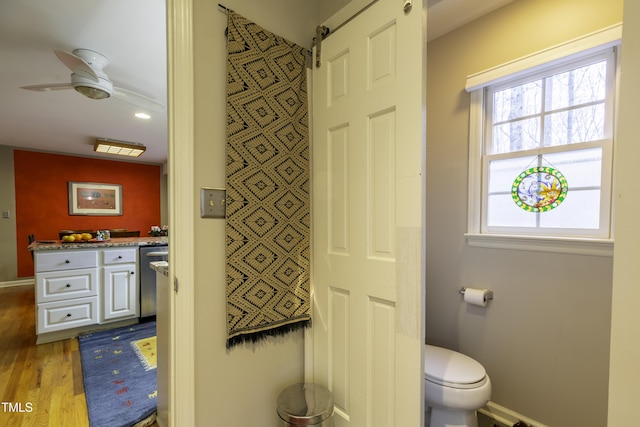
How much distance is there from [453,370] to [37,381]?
2.81m

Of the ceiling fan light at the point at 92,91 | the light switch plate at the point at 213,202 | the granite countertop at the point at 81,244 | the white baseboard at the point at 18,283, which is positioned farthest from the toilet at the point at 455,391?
the white baseboard at the point at 18,283

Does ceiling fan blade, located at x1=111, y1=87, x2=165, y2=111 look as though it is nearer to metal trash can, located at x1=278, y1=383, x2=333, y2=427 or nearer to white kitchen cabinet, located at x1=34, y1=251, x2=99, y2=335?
white kitchen cabinet, located at x1=34, y1=251, x2=99, y2=335

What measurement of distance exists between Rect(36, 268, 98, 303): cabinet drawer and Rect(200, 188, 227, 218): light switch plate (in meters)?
2.61

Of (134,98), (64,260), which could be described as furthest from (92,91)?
(64,260)

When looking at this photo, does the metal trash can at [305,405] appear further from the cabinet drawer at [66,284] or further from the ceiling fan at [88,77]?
the cabinet drawer at [66,284]

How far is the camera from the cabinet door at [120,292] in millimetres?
2949

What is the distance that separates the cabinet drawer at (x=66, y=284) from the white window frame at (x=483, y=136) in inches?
137

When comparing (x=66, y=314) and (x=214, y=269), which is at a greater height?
(x=214, y=269)

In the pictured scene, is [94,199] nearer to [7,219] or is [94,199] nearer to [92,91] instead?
[7,219]

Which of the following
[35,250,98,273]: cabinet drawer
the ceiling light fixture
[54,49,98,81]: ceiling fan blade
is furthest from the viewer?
the ceiling light fixture

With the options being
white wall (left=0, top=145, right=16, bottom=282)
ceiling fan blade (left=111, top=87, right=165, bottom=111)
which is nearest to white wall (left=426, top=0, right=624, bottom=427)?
ceiling fan blade (left=111, top=87, right=165, bottom=111)

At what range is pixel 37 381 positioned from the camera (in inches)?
80.4

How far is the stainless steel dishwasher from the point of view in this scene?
10.4ft

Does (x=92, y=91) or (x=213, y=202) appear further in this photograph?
(x=92, y=91)
